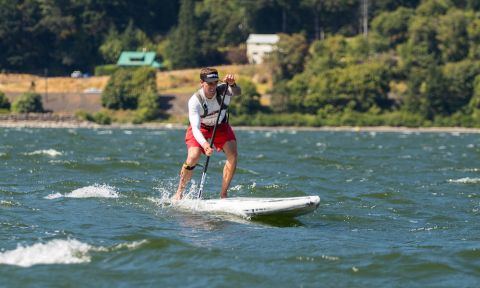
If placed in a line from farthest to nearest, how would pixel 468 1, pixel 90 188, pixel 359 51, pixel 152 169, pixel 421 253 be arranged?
pixel 468 1, pixel 359 51, pixel 152 169, pixel 90 188, pixel 421 253

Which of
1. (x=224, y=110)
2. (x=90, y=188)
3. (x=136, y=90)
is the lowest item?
(x=136, y=90)

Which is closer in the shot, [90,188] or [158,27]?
[90,188]

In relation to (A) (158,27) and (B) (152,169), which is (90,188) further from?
(A) (158,27)

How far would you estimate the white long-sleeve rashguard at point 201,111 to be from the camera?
786 inches

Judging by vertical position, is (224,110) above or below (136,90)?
above

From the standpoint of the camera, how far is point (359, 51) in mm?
128375

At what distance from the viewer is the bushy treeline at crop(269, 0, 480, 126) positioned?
112 meters

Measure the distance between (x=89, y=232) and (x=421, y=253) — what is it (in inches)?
193

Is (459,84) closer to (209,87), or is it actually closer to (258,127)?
(258,127)

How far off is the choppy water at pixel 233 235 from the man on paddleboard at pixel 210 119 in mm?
1216

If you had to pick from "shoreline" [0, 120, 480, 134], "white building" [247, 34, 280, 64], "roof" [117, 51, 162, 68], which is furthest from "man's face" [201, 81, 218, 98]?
"white building" [247, 34, 280, 64]

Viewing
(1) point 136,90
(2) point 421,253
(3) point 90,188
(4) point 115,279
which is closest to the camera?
(4) point 115,279

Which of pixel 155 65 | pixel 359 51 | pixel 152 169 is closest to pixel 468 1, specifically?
pixel 359 51

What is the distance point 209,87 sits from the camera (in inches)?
792
